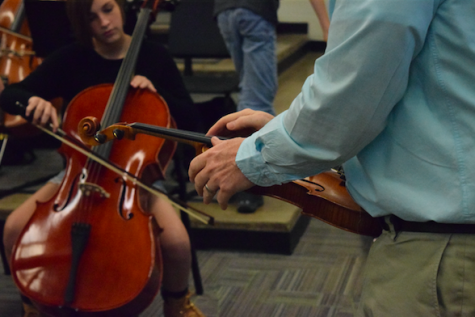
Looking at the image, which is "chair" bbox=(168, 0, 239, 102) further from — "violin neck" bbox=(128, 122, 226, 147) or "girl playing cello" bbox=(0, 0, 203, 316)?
"violin neck" bbox=(128, 122, 226, 147)

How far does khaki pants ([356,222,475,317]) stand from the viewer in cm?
70

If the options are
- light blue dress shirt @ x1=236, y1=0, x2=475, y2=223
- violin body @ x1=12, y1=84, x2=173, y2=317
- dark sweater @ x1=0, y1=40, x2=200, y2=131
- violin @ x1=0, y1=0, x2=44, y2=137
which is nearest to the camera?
light blue dress shirt @ x1=236, y1=0, x2=475, y2=223

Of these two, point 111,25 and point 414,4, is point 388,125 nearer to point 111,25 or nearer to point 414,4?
point 414,4

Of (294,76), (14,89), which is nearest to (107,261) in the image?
(14,89)

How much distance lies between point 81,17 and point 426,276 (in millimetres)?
1455

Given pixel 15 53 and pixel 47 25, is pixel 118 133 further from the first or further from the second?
pixel 15 53

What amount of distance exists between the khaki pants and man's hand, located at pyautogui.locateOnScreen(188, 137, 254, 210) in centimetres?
22

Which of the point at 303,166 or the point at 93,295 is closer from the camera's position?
the point at 303,166

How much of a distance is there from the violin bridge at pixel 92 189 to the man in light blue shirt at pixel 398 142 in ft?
2.62

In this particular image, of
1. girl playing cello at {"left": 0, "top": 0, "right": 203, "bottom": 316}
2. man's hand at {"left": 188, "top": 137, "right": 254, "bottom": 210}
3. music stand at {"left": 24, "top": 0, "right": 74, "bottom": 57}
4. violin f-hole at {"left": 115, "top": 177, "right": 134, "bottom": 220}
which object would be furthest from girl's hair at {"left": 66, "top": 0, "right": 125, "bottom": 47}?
man's hand at {"left": 188, "top": 137, "right": 254, "bottom": 210}

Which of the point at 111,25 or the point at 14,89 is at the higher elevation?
the point at 111,25

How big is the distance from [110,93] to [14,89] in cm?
33

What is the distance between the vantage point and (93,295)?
1413 mm

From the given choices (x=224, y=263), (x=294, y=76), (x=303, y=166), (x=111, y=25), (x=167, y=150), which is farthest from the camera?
(x=294, y=76)
